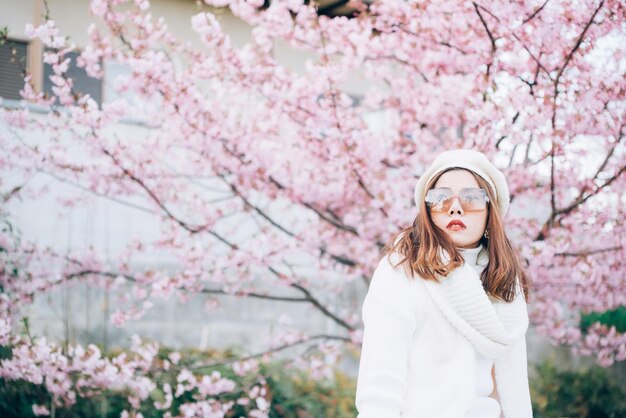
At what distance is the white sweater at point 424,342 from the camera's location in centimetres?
202

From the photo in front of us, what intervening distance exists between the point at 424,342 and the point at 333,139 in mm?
2833

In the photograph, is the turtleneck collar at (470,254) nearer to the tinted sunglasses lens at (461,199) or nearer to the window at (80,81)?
the tinted sunglasses lens at (461,199)

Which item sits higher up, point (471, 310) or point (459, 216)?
point (459, 216)

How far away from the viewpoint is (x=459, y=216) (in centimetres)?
228

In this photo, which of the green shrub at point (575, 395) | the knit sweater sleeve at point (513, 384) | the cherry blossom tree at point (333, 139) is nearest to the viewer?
the knit sweater sleeve at point (513, 384)

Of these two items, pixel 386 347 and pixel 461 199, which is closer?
pixel 386 347

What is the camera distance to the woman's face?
228cm

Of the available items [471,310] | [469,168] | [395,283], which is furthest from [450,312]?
[469,168]

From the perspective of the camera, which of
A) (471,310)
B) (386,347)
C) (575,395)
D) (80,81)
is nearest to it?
(386,347)

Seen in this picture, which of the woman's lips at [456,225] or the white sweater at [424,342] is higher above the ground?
the woman's lips at [456,225]

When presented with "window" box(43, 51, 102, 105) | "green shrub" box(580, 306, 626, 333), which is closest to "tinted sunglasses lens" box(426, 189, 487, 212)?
"green shrub" box(580, 306, 626, 333)

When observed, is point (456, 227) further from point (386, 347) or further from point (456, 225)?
point (386, 347)

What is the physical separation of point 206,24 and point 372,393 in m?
3.37

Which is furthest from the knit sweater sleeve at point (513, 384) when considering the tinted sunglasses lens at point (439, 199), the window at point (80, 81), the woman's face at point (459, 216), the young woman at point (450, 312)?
the window at point (80, 81)
